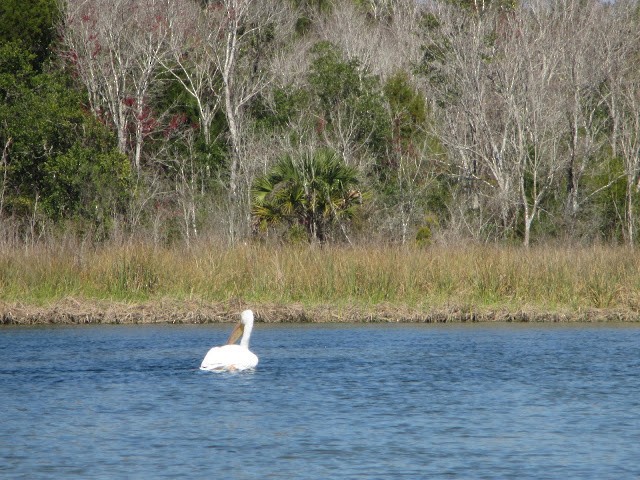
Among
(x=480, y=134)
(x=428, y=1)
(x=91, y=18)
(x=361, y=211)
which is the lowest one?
(x=361, y=211)

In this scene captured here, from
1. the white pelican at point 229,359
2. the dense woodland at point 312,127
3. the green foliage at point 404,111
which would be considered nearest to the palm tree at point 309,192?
the dense woodland at point 312,127

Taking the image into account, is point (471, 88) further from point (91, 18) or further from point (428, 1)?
point (428, 1)

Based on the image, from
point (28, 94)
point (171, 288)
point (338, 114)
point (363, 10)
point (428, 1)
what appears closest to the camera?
point (171, 288)

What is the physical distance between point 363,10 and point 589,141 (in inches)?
1113

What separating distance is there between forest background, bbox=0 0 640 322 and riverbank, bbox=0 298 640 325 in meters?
2.73

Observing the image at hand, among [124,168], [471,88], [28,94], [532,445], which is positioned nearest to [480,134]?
[471,88]

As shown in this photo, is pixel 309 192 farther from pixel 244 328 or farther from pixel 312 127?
pixel 244 328

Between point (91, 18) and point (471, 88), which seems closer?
point (471, 88)

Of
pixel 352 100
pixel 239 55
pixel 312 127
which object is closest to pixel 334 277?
pixel 312 127

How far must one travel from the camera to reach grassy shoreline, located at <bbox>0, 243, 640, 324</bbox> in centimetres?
2636

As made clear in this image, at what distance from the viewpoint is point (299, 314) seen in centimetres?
2558

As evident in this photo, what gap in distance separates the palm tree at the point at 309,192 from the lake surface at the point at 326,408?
12.0m

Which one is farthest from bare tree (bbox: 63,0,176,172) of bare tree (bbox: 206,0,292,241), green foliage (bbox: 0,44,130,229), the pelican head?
the pelican head

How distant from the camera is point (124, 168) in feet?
124
